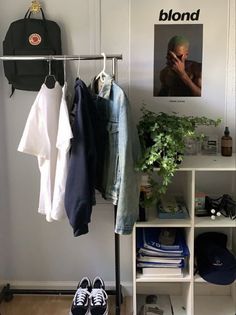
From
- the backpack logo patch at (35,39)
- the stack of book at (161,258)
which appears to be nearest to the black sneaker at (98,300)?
the stack of book at (161,258)

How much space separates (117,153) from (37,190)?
0.82 meters

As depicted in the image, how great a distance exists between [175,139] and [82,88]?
54 centimetres

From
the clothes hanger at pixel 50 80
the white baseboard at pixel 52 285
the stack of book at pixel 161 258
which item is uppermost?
the clothes hanger at pixel 50 80

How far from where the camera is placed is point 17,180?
2.65m

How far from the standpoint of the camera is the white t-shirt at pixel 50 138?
207 cm

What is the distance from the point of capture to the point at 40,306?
262 cm

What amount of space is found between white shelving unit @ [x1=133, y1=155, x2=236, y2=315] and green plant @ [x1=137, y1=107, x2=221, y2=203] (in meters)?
0.12

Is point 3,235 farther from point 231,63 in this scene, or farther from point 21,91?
point 231,63

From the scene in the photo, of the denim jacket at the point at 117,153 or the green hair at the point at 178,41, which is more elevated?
the green hair at the point at 178,41

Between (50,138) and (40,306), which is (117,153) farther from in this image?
(40,306)

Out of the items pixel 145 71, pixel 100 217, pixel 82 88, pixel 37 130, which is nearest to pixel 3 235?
pixel 100 217

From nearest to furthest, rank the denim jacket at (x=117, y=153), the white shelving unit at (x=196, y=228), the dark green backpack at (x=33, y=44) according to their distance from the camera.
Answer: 1. the denim jacket at (x=117, y=153)
2. the white shelving unit at (x=196, y=228)
3. the dark green backpack at (x=33, y=44)

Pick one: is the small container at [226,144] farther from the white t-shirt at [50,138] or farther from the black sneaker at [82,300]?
the black sneaker at [82,300]

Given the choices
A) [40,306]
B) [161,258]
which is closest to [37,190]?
[40,306]
